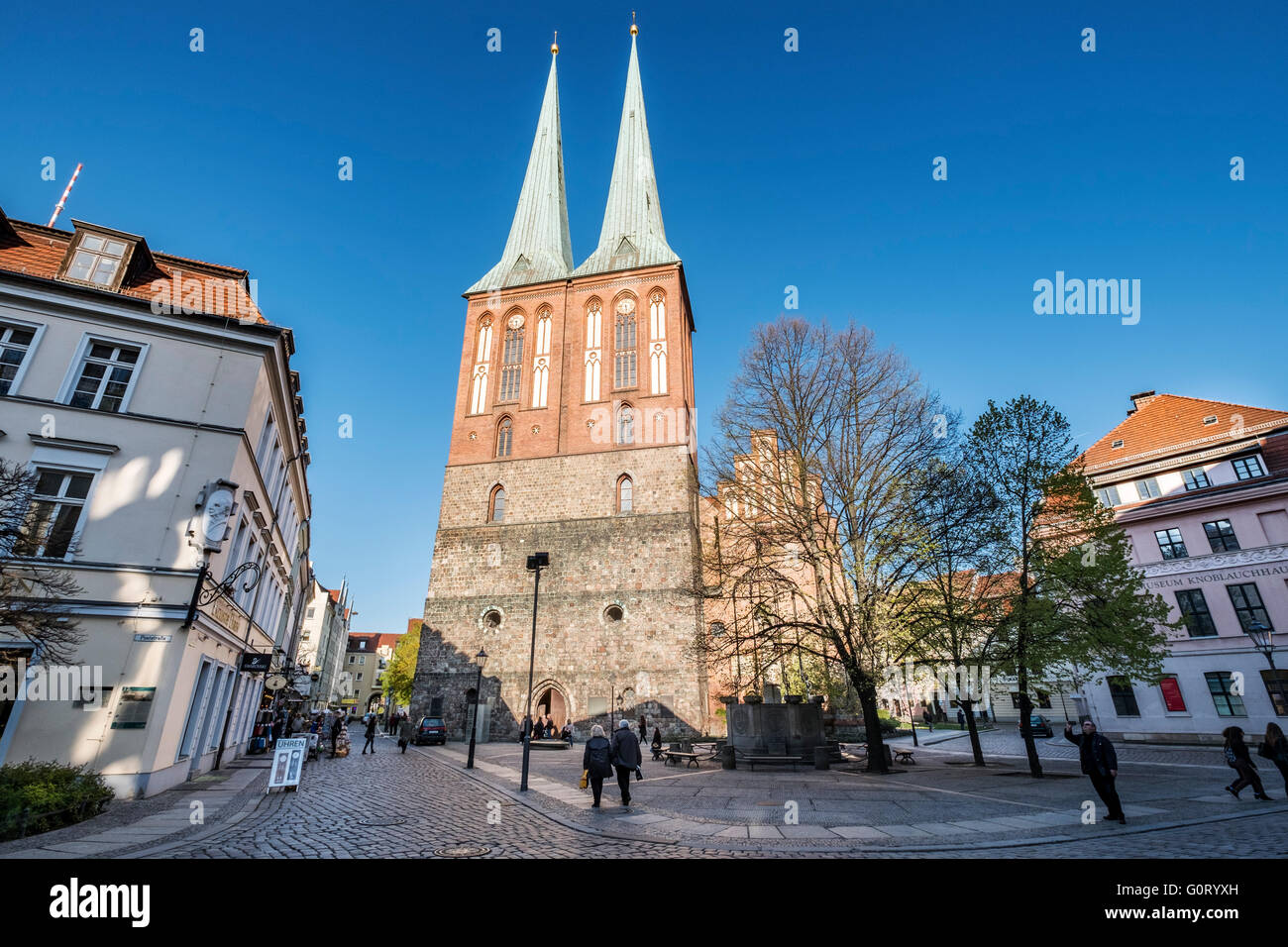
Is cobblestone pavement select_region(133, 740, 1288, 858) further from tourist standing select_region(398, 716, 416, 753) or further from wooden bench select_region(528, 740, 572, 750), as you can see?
tourist standing select_region(398, 716, 416, 753)

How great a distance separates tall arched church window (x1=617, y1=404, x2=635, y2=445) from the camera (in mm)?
34312

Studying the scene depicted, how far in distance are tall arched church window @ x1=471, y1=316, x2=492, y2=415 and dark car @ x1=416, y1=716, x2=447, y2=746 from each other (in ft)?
58.8

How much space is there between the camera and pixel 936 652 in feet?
54.8

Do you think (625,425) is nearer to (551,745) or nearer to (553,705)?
(553,705)

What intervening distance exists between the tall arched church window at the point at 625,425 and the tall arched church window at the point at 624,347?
1.49 m

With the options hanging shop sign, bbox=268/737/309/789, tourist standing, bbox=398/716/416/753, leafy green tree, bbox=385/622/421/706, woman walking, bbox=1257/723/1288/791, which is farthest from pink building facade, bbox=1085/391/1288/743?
leafy green tree, bbox=385/622/421/706

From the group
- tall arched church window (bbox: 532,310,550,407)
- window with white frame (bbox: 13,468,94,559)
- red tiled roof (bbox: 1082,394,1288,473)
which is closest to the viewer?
window with white frame (bbox: 13,468,94,559)

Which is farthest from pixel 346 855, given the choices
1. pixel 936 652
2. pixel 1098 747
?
pixel 936 652

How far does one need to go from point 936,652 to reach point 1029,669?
2.22 m

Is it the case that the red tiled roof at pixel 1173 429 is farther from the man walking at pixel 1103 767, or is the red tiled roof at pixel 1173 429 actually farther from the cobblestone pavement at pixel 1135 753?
the man walking at pixel 1103 767

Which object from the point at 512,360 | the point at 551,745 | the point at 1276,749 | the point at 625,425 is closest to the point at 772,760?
the point at 1276,749

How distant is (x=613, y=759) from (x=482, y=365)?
3181cm

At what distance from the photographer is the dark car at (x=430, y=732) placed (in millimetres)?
28859
